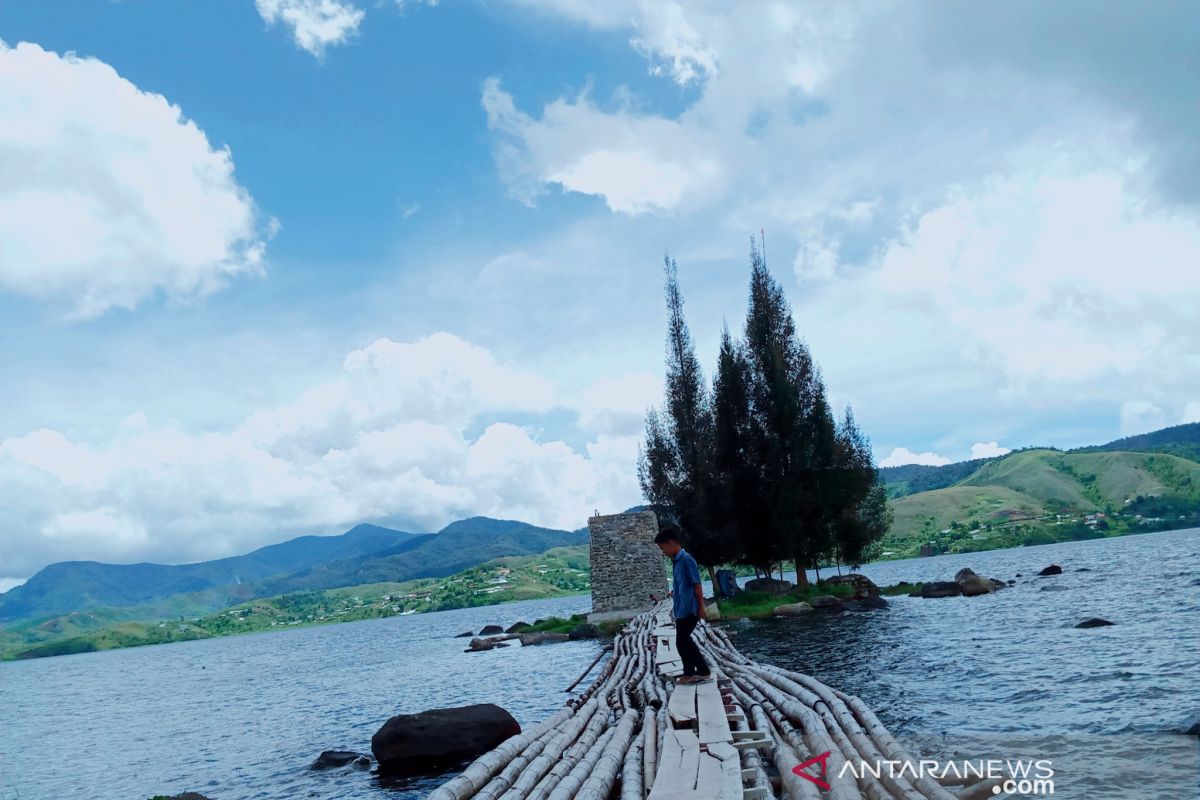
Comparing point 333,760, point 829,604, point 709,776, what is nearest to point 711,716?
point 709,776

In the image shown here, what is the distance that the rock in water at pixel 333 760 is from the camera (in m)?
20.8

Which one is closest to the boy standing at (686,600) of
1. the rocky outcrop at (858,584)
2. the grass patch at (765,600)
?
the grass patch at (765,600)

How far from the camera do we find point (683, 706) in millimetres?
12258

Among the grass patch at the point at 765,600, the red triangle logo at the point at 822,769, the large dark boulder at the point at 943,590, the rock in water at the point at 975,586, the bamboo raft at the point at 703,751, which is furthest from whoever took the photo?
the large dark boulder at the point at 943,590

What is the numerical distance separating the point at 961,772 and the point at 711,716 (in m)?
3.47

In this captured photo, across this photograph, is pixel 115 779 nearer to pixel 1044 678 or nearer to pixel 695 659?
pixel 695 659

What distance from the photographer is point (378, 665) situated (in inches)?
2254

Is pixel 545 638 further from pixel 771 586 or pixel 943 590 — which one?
pixel 943 590

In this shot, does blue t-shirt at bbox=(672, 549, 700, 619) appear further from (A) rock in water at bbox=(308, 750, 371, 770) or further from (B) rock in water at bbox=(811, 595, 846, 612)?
(B) rock in water at bbox=(811, 595, 846, 612)

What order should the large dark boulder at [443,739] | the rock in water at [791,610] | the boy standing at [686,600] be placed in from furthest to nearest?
the rock in water at [791,610] → the large dark boulder at [443,739] → the boy standing at [686,600]

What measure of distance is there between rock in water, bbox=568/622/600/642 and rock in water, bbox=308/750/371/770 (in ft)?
86.8

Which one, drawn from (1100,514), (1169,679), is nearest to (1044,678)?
(1169,679)

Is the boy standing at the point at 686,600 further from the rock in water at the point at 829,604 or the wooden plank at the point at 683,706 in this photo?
the rock in water at the point at 829,604

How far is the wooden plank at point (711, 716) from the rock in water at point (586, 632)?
3429cm
